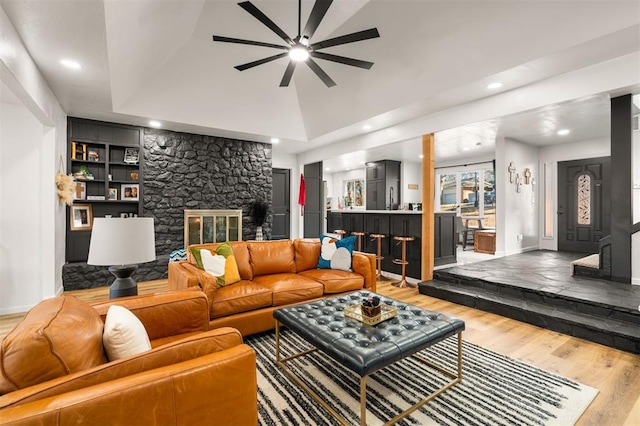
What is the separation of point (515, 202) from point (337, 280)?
16.9 ft

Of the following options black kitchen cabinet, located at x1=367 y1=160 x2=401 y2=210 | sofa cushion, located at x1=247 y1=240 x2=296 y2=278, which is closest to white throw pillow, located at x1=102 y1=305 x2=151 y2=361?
sofa cushion, located at x1=247 y1=240 x2=296 y2=278

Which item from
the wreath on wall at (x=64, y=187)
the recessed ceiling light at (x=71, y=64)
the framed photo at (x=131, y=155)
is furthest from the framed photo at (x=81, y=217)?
the recessed ceiling light at (x=71, y=64)

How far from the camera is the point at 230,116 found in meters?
5.46

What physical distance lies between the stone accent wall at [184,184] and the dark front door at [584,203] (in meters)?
6.82

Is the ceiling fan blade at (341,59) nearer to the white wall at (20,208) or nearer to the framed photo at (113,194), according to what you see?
the white wall at (20,208)

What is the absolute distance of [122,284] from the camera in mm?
2139

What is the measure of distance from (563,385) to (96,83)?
5454 millimetres

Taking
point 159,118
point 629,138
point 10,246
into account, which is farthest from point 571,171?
point 10,246

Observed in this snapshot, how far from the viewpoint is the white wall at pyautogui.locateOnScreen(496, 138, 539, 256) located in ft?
20.3

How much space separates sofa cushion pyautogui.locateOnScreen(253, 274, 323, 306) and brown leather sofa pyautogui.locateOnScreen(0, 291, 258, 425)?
1.58 meters

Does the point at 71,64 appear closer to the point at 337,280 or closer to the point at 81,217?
the point at 81,217

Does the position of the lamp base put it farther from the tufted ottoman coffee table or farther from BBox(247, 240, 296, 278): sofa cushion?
BBox(247, 240, 296, 278): sofa cushion

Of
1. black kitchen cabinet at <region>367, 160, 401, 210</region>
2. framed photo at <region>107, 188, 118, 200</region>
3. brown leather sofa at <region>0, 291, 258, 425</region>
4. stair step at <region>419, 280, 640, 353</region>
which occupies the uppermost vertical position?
black kitchen cabinet at <region>367, 160, 401, 210</region>

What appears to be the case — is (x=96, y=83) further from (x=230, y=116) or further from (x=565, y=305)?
(x=565, y=305)
